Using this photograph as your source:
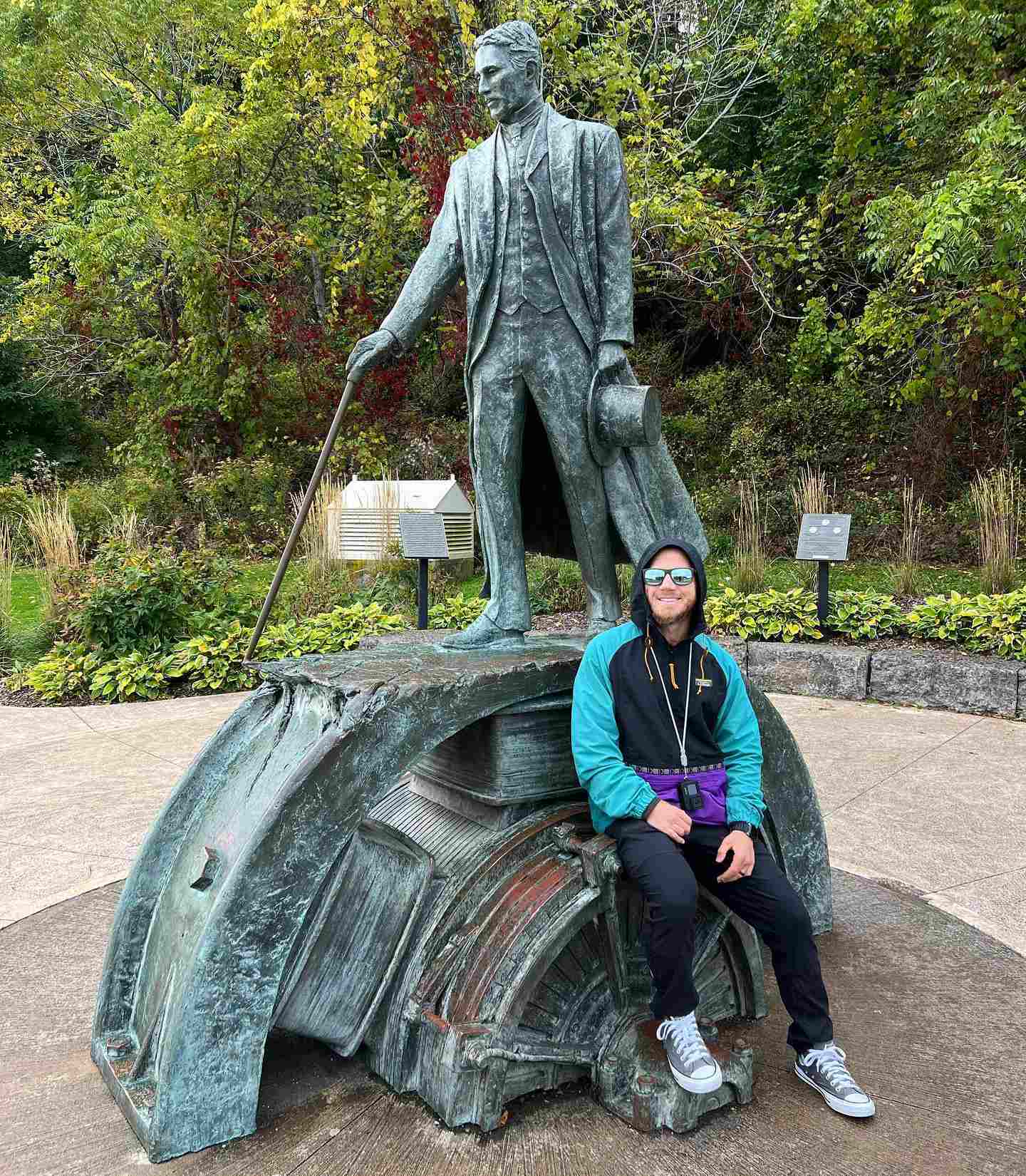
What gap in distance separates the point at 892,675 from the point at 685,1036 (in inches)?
194

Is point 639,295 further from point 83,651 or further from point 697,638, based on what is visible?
point 697,638

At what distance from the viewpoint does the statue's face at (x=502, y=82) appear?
9.25 ft

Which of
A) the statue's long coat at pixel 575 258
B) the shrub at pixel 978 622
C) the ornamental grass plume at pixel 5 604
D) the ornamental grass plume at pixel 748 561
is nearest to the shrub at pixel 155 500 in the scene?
the ornamental grass plume at pixel 5 604

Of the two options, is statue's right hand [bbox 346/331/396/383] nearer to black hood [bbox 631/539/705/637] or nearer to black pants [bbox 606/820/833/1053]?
black hood [bbox 631/539/705/637]

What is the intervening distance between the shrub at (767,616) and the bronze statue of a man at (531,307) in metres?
4.55

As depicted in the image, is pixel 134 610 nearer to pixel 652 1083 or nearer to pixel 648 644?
pixel 648 644

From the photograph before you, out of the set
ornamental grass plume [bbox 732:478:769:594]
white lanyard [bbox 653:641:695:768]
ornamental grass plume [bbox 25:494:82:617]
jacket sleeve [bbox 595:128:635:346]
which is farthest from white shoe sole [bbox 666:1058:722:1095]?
ornamental grass plume [bbox 25:494:82:617]

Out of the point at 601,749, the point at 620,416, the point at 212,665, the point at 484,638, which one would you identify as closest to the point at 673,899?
the point at 601,749

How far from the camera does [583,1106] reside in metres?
2.25

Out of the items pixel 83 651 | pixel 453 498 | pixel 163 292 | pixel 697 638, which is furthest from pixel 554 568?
pixel 163 292

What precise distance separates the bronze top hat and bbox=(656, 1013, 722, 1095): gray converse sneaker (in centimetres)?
157

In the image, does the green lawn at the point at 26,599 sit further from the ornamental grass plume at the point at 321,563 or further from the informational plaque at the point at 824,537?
the informational plaque at the point at 824,537

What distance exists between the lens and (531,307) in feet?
9.52

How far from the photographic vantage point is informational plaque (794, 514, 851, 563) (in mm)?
7230
